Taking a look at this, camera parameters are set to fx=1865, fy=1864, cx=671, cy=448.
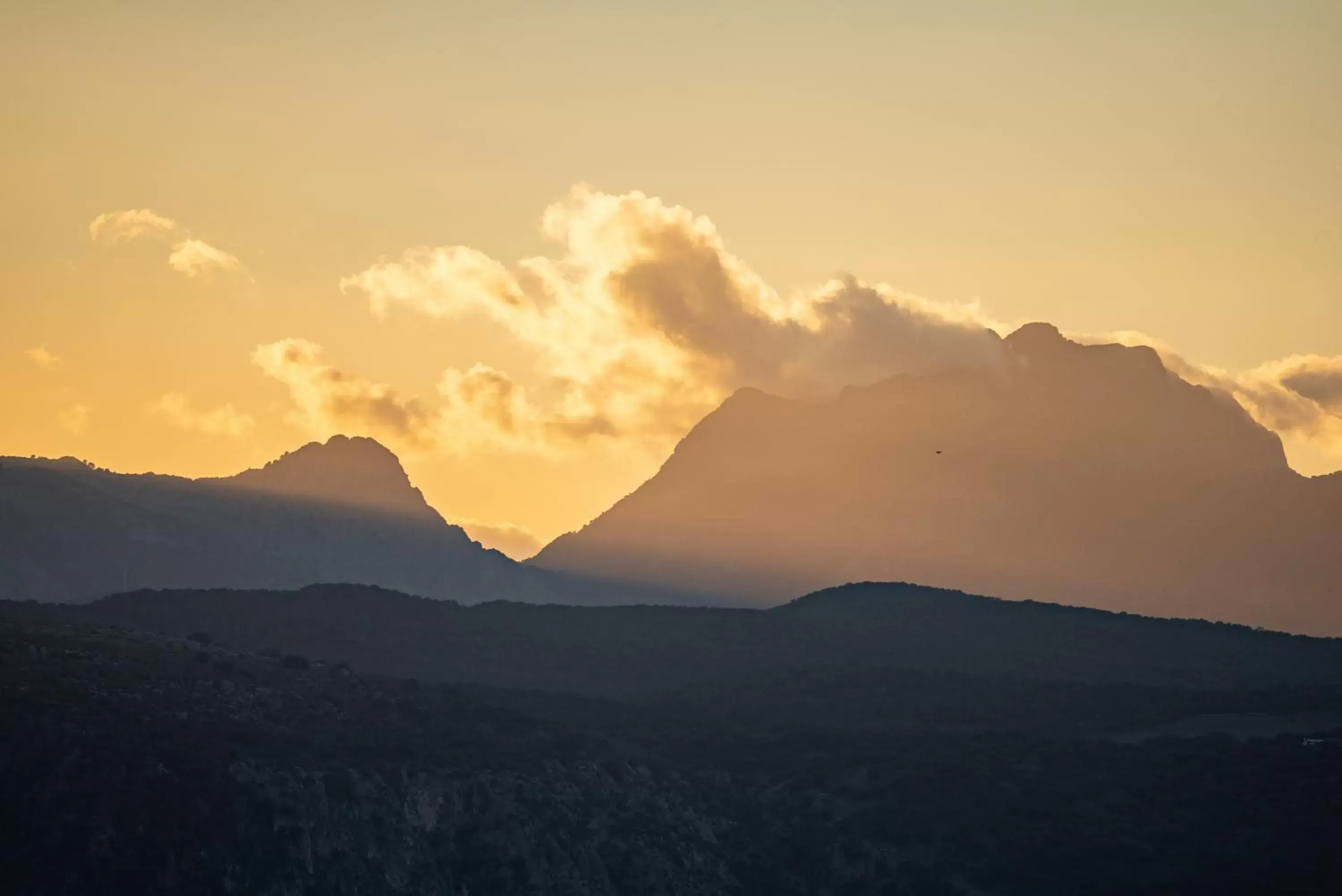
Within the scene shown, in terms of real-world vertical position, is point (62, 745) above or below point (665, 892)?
above

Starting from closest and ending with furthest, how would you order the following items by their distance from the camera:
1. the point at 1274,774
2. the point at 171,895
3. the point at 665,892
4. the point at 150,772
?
the point at 171,895, the point at 150,772, the point at 665,892, the point at 1274,774

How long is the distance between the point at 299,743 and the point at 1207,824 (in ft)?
297

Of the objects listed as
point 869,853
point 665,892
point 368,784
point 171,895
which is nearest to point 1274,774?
point 869,853

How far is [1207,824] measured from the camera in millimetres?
187375

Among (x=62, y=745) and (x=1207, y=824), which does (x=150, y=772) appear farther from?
(x=1207, y=824)

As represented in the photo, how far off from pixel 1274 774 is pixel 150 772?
379ft

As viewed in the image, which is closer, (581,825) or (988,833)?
(581,825)

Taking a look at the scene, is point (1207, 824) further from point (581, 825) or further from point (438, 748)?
point (438, 748)

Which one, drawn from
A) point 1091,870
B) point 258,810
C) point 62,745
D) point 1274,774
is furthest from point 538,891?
point 1274,774

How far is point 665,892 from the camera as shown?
172 meters

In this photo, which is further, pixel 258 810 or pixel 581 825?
pixel 581 825

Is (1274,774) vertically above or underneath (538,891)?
above

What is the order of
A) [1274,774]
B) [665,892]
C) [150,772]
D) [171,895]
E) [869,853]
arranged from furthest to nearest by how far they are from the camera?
[1274,774] < [869,853] < [665,892] < [150,772] < [171,895]

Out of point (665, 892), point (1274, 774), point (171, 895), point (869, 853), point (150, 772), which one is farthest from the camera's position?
point (1274, 774)
